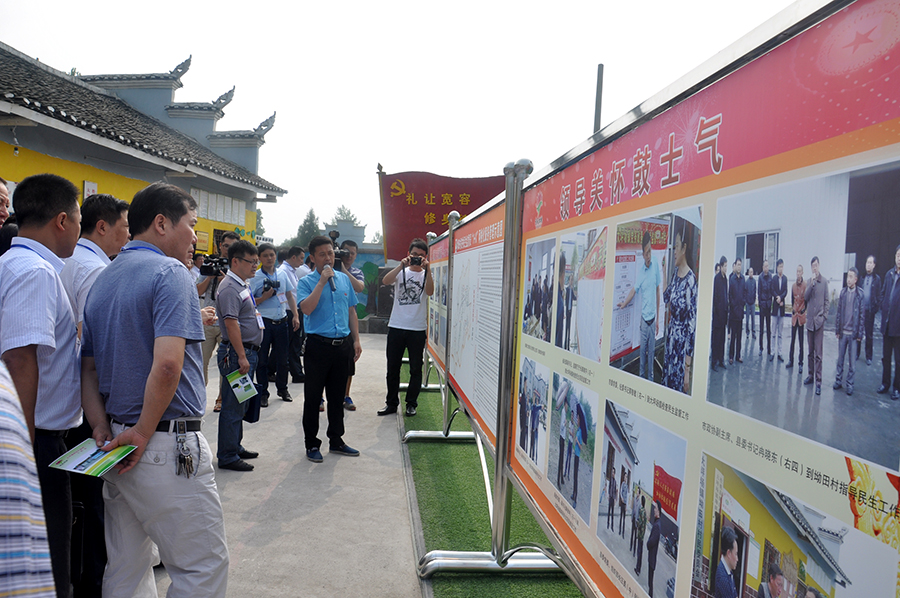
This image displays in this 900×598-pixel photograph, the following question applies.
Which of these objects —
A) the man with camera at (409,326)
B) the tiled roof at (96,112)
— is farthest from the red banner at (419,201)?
the tiled roof at (96,112)

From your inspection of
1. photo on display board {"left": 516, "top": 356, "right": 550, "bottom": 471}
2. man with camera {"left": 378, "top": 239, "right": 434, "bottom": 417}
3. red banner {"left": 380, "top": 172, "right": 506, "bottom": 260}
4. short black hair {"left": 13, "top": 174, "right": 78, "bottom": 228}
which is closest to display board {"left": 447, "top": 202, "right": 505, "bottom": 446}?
photo on display board {"left": 516, "top": 356, "right": 550, "bottom": 471}

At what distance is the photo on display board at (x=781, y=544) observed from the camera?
693 millimetres

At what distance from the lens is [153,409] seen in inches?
71.3

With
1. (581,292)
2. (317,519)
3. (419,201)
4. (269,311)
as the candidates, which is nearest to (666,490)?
(581,292)

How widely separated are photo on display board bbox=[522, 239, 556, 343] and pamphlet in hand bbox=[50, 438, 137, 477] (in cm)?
146

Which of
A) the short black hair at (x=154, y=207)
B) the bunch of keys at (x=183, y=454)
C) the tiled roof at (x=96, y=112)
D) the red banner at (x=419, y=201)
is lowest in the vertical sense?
the bunch of keys at (x=183, y=454)

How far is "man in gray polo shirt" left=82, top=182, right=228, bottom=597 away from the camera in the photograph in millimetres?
1825

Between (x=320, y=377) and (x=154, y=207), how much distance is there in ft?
8.43

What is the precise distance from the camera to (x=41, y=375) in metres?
1.97

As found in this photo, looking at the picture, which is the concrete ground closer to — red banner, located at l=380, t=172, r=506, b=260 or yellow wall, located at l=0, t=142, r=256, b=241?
yellow wall, located at l=0, t=142, r=256, b=241

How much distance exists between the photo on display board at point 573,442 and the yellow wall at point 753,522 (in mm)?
505

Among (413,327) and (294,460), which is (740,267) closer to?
(294,460)

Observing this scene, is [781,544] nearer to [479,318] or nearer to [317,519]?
[479,318]

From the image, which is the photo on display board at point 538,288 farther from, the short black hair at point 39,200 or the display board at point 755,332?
the short black hair at point 39,200
